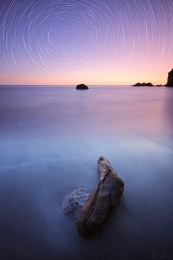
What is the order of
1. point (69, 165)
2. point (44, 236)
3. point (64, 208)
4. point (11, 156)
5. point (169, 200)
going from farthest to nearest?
point (11, 156) < point (69, 165) < point (169, 200) < point (64, 208) < point (44, 236)

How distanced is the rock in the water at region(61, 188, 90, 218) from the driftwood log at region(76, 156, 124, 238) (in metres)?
0.17

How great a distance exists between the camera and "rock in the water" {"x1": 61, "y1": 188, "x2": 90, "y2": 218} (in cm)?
237

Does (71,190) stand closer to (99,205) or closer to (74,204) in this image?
(74,204)

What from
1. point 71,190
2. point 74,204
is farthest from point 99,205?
point 71,190

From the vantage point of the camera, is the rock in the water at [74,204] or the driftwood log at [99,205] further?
the rock in the water at [74,204]

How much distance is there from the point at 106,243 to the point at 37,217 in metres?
1.22

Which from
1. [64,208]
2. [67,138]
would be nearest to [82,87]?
[67,138]

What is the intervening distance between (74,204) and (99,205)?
510mm

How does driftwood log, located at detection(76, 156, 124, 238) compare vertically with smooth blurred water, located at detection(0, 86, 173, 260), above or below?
above

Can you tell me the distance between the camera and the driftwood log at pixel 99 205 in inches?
79.7

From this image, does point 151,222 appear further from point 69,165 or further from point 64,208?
point 69,165

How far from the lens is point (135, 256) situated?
186 cm

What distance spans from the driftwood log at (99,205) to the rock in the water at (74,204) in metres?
0.17

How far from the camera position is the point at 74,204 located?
2.42m
